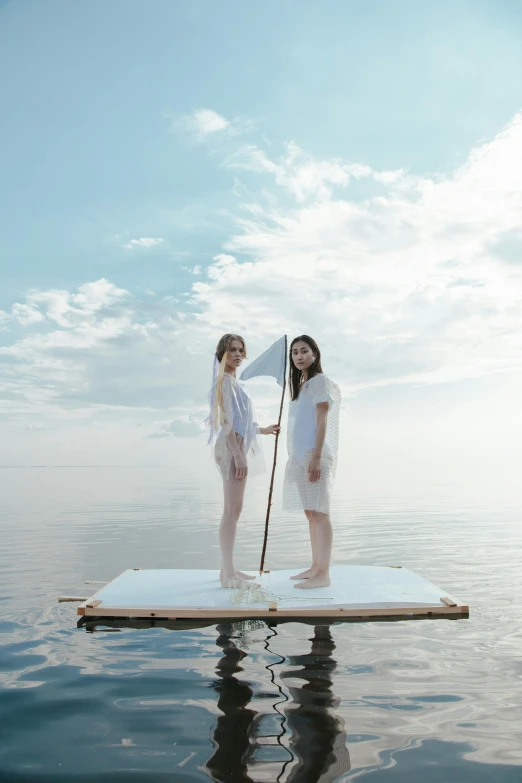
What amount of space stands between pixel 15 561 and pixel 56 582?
6.68ft

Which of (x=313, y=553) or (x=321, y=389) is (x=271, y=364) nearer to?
(x=321, y=389)

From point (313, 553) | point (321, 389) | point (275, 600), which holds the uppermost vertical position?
point (321, 389)

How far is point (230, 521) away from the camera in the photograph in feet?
19.0

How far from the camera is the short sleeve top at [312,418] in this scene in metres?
6.00

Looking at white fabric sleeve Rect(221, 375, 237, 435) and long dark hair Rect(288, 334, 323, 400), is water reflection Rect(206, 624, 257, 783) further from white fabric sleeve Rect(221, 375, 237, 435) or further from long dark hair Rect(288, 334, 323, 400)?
long dark hair Rect(288, 334, 323, 400)

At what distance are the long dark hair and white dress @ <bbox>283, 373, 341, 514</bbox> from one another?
0.13 m

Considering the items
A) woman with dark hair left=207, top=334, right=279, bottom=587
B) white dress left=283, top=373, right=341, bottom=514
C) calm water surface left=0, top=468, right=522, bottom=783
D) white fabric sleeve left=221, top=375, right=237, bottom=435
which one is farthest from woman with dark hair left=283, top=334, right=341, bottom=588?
calm water surface left=0, top=468, right=522, bottom=783

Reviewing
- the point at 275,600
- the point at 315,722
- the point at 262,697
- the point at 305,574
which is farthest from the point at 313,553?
the point at 315,722

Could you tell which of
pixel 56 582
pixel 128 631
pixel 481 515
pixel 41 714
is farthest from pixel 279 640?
pixel 481 515

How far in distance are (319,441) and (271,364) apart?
1.08 metres

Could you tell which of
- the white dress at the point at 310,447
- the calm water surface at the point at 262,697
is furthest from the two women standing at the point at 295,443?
the calm water surface at the point at 262,697

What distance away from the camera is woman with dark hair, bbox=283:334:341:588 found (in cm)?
588

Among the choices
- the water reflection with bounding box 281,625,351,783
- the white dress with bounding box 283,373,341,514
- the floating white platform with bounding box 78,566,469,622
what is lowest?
the water reflection with bounding box 281,625,351,783

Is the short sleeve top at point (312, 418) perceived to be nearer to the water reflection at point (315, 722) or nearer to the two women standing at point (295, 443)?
the two women standing at point (295, 443)
